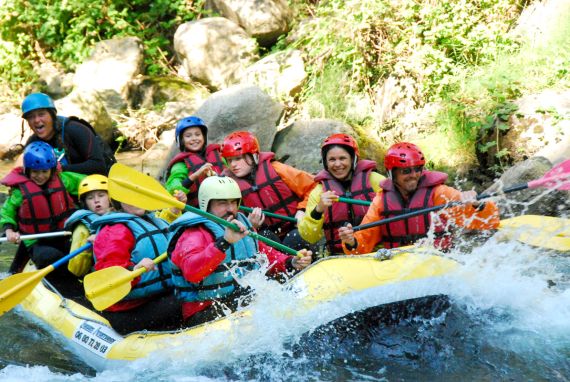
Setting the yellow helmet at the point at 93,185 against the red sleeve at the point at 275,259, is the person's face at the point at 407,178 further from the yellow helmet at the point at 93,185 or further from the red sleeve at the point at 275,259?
the yellow helmet at the point at 93,185

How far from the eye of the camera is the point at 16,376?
13.8 ft

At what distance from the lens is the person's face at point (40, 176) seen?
17.8ft

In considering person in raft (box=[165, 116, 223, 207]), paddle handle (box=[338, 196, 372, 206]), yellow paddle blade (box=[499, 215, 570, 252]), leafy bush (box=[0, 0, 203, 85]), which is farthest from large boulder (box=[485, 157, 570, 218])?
leafy bush (box=[0, 0, 203, 85])

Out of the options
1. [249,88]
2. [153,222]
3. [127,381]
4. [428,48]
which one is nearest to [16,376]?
[127,381]

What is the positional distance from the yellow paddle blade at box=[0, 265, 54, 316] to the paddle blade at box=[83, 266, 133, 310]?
0.63 meters

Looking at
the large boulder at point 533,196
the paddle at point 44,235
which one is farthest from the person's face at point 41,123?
the large boulder at point 533,196

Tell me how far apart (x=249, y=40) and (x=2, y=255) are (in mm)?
5695

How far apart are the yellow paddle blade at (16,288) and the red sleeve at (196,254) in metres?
1.13

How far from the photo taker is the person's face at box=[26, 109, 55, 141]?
18.8ft

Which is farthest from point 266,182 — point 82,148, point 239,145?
point 82,148

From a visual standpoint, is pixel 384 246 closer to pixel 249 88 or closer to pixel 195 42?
pixel 249 88

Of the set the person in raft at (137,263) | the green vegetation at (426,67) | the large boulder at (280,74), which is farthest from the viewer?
the large boulder at (280,74)

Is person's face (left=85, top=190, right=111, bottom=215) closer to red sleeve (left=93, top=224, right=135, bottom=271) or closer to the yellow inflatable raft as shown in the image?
red sleeve (left=93, top=224, right=135, bottom=271)

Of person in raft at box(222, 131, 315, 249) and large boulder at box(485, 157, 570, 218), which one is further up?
person in raft at box(222, 131, 315, 249)
